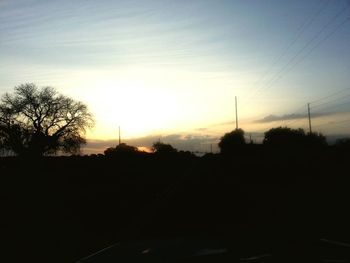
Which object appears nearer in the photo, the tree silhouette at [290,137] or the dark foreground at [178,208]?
the dark foreground at [178,208]

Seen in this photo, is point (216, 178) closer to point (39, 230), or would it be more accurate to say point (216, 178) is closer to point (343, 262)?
point (39, 230)

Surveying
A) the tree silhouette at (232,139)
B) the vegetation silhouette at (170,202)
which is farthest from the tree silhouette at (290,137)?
the vegetation silhouette at (170,202)

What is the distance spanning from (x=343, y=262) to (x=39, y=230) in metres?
15.2

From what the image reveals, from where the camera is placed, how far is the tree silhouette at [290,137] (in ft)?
264

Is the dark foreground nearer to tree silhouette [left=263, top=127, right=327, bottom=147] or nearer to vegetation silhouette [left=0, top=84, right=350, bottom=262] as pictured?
vegetation silhouette [left=0, top=84, right=350, bottom=262]

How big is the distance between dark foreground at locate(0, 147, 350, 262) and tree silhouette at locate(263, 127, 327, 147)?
46812mm

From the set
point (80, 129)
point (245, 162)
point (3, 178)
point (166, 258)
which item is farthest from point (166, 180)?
point (80, 129)

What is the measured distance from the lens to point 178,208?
819 inches

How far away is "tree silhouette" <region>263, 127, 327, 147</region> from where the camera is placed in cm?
8057

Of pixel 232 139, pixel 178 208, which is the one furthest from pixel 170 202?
pixel 232 139

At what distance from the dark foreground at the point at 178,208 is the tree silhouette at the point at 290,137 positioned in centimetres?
4681

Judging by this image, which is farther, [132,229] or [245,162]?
[245,162]

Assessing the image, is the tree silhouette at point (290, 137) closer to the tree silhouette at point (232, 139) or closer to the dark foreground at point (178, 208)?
the tree silhouette at point (232, 139)

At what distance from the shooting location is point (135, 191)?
26.7 metres
